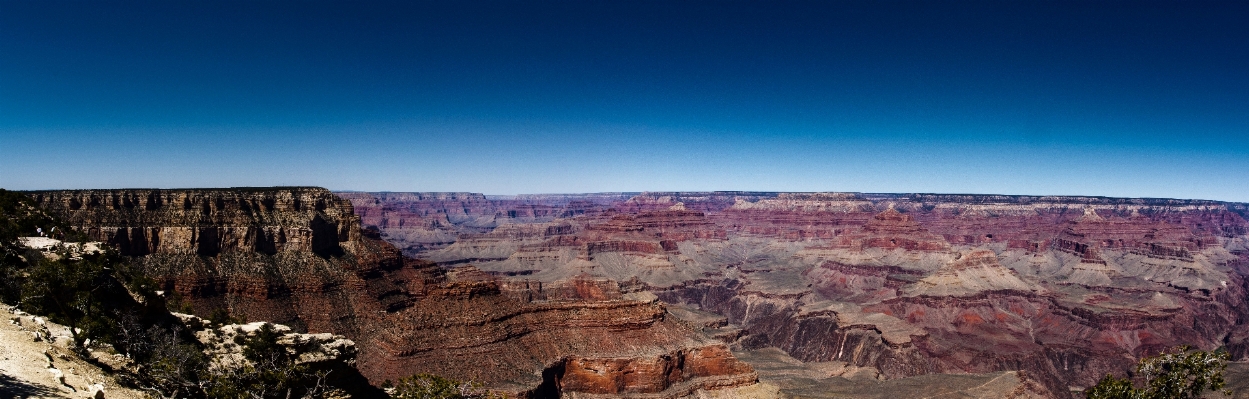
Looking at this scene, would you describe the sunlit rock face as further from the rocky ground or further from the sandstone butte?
the rocky ground

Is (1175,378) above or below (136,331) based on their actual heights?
below

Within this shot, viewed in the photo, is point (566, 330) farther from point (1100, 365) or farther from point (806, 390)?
point (1100, 365)

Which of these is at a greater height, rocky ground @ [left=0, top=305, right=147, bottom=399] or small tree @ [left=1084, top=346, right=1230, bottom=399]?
rocky ground @ [left=0, top=305, right=147, bottom=399]

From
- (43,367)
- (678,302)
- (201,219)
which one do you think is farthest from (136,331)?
(678,302)

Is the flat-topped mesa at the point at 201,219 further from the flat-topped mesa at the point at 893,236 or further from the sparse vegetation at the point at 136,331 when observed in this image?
the flat-topped mesa at the point at 893,236

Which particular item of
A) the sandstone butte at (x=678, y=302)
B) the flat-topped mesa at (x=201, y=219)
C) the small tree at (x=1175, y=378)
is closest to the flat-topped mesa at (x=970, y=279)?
the sandstone butte at (x=678, y=302)

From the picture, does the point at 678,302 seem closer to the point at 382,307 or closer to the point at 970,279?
the point at 970,279

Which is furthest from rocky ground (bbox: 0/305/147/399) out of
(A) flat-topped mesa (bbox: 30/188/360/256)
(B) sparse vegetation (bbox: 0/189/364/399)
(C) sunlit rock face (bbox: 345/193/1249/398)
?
(A) flat-topped mesa (bbox: 30/188/360/256)
